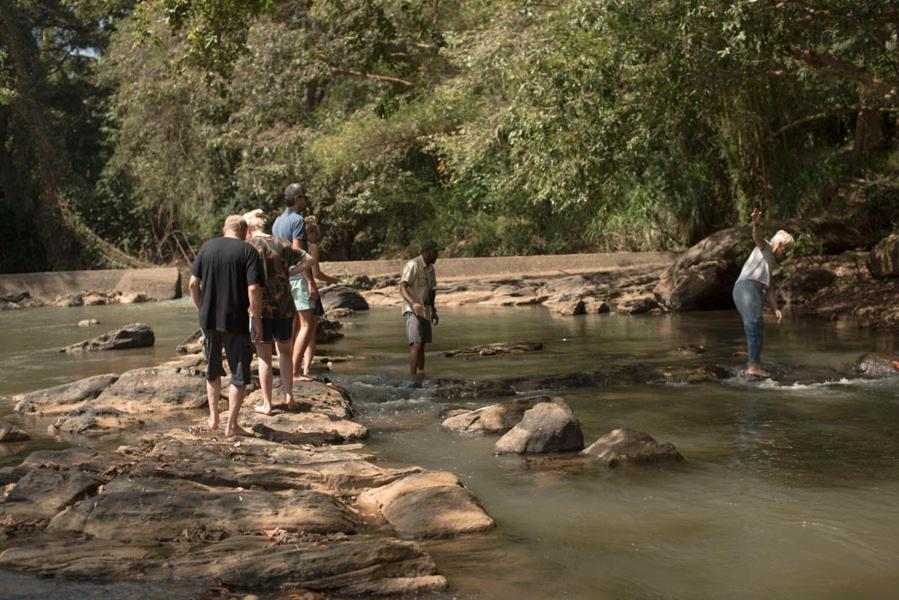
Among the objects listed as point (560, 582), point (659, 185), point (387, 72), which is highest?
point (387, 72)

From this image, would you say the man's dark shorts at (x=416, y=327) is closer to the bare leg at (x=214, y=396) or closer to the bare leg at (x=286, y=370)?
the bare leg at (x=286, y=370)

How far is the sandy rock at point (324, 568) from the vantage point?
544 centimetres

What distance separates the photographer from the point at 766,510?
6840mm

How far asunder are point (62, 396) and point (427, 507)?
5602 millimetres

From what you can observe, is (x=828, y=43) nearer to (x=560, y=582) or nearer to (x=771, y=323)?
(x=771, y=323)

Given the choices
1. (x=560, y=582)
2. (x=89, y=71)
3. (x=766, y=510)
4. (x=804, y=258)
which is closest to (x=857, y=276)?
(x=804, y=258)

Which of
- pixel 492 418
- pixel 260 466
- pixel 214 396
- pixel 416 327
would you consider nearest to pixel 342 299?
pixel 416 327

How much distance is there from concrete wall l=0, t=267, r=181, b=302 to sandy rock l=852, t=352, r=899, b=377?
19719 mm

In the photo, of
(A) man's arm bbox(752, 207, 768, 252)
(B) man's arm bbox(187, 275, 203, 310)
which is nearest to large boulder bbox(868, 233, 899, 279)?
(A) man's arm bbox(752, 207, 768, 252)

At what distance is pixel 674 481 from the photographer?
7.55 meters

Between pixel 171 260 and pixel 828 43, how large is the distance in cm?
2174

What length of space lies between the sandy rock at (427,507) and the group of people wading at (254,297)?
201 centimetres

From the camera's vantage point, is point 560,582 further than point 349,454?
No

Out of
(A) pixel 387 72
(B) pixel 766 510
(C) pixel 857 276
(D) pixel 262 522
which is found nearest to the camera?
(D) pixel 262 522
